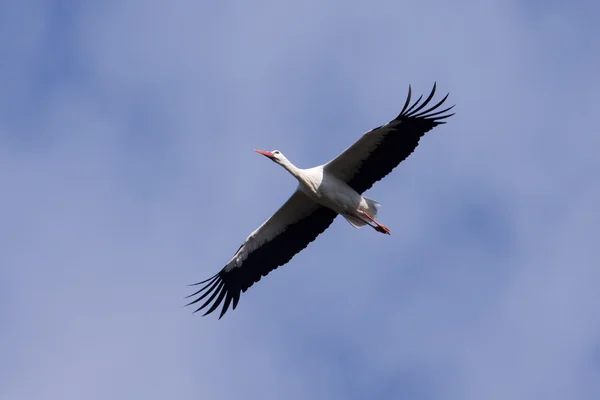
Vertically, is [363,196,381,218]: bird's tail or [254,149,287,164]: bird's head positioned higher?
[254,149,287,164]: bird's head

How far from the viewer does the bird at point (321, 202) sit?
17.5m

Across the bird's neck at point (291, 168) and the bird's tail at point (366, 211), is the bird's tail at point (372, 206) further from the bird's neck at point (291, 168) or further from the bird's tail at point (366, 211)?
→ the bird's neck at point (291, 168)

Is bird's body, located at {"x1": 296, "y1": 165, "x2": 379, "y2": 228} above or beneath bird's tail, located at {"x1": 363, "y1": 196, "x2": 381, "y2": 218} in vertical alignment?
above

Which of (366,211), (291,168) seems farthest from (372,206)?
(291,168)

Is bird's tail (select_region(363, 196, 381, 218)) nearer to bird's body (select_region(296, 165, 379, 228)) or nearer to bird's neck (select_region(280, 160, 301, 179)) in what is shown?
bird's body (select_region(296, 165, 379, 228))

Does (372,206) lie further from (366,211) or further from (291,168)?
(291,168)

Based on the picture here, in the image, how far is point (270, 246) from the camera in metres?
18.8

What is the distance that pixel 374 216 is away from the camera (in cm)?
1814

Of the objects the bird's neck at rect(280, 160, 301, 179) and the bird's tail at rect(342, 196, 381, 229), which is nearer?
the bird's neck at rect(280, 160, 301, 179)

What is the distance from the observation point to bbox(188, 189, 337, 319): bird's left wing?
18.6m

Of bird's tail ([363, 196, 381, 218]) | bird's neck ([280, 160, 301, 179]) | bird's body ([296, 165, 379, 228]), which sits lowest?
bird's tail ([363, 196, 381, 218])

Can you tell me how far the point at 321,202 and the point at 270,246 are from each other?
1302 millimetres

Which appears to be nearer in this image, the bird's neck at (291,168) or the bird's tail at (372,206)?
A: the bird's neck at (291,168)

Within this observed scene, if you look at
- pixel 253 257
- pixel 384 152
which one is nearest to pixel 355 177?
pixel 384 152
